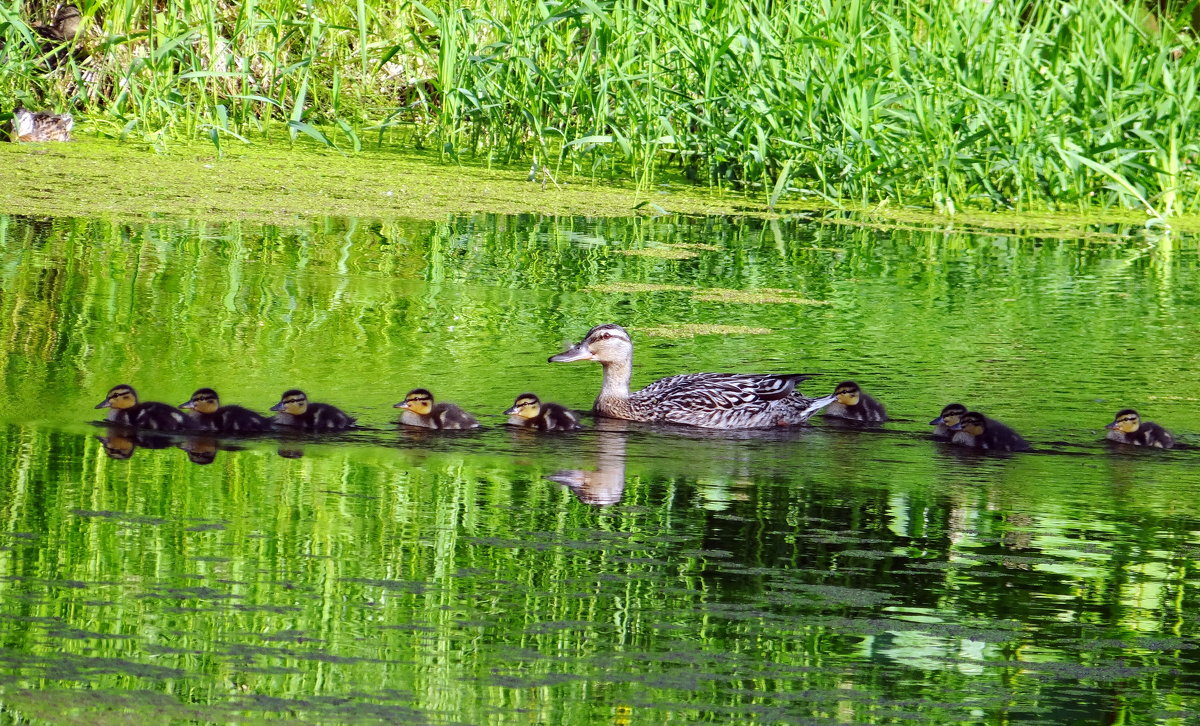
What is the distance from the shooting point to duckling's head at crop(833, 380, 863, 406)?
6340mm

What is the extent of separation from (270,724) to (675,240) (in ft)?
23.3

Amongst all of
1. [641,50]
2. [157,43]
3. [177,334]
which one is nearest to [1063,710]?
[177,334]

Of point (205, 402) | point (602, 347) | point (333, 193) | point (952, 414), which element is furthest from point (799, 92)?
point (205, 402)

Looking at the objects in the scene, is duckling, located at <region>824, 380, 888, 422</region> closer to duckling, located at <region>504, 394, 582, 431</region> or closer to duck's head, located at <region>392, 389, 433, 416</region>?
duckling, located at <region>504, 394, 582, 431</region>

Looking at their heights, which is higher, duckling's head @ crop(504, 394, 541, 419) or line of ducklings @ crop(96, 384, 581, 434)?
duckling's head @ crop(504, 394, 541, 419)

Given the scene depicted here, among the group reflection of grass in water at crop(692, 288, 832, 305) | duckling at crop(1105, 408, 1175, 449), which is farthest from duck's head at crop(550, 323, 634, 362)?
duckling at crop(1105, 408, 1175, 449)

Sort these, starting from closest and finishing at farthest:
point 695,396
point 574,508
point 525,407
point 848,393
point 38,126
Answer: point 574,508, point 525,407, point 848,393, point 695,396, point 38,126

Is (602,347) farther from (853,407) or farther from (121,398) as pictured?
(121,398)

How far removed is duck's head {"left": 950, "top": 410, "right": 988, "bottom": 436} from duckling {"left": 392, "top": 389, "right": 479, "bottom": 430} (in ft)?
5.40

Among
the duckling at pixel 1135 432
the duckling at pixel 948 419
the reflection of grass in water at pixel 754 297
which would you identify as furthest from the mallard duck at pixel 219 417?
the reflection of grass in water at pixel 754 297

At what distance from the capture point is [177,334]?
7.09 meters

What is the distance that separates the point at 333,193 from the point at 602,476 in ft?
19.1

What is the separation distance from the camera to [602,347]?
6.69 meters

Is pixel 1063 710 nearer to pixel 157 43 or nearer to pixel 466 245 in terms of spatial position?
pixel 466 245
